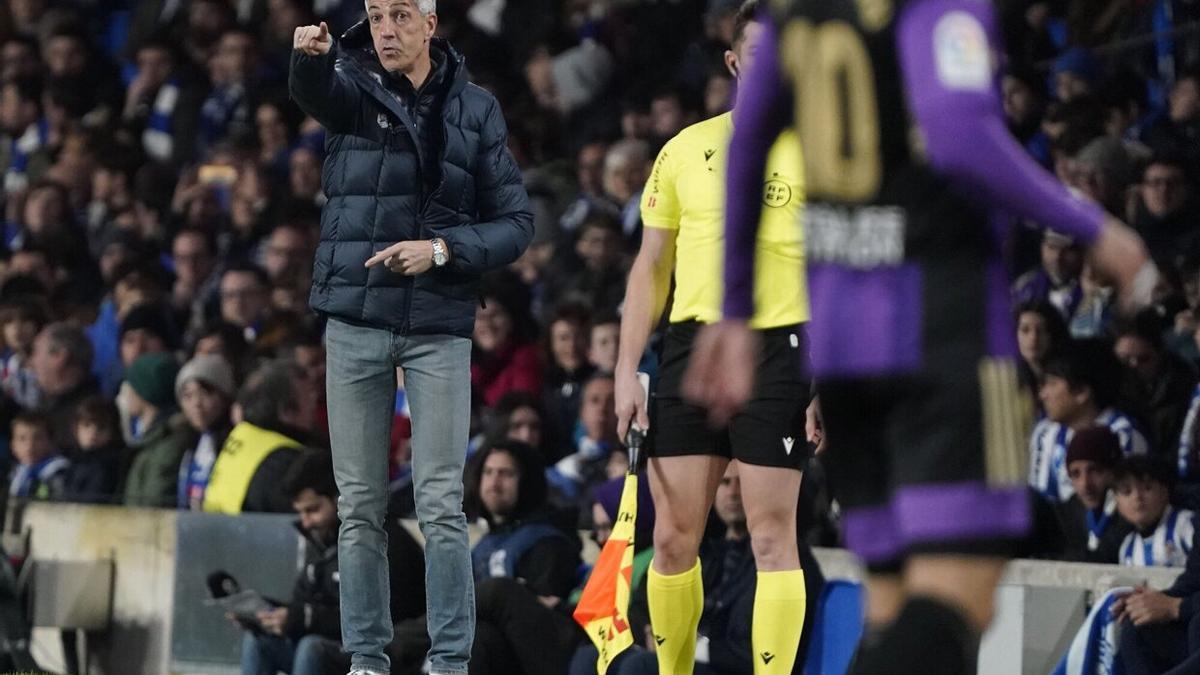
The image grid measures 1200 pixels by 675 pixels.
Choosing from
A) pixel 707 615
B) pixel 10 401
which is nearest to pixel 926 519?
pixel 707 615

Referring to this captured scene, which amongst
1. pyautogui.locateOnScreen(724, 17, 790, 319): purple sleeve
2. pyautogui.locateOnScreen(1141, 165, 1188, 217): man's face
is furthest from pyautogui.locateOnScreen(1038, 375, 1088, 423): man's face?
pyautogui.locateOnScreen(724, 17, 790, 319): purple sleeve

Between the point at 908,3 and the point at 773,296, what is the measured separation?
2.63 m

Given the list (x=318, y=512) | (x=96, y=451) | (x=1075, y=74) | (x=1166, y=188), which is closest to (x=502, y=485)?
(x=318, y=512)

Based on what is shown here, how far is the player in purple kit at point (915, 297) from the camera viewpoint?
12.8ft

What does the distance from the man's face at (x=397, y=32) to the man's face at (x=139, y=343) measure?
6976mm

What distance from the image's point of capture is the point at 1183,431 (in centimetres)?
935

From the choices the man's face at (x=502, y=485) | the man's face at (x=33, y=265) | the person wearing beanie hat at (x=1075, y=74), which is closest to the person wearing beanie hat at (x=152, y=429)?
the man's face at (x=33, y=265)

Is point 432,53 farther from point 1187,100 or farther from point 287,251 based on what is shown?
point 287,251

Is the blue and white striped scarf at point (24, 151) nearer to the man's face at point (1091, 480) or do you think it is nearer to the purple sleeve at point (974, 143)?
the man's face at point (1091, 480)

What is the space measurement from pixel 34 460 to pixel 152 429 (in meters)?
0.93

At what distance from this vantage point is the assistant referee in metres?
6.55

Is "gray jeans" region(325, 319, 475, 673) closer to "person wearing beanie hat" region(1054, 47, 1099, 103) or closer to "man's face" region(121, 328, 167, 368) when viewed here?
"person wearing beanie hat" region(1054, 47, 1099, 103)

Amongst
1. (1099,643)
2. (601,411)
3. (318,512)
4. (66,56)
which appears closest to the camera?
(1099,643)

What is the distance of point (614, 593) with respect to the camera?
740cm
